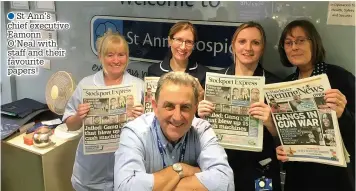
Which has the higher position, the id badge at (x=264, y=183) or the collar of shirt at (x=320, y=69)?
the collar of shirt at (x=320, y=69)

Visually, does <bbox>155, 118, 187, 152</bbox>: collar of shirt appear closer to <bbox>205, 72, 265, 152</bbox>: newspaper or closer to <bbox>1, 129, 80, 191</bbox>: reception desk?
<bbox>205, 72, 265, 152</bbox>: newspaper

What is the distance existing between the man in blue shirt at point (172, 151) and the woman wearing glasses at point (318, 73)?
15.4 inches

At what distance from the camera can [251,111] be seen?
1401mm

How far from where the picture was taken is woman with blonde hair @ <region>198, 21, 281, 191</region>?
1426 millimetres

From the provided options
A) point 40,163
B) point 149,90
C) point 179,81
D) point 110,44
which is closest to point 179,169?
point 179,81

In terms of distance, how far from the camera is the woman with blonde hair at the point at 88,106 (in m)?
1.52

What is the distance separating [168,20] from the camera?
1.72 meters

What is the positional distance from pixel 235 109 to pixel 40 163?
111 cm

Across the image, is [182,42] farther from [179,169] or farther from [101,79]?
[179,169]

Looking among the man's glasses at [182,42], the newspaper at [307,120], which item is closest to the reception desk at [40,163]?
the man's glasses at [182,42]

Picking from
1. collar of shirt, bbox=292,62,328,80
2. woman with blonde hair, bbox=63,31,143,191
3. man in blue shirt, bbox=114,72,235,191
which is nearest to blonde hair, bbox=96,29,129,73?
woman with blonde hair, bbox=63,31,143,191

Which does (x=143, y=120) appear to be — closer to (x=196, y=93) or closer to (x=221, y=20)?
(x=196, y=93)

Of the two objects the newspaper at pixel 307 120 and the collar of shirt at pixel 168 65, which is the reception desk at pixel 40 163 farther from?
the newspaper at pixel 307 120

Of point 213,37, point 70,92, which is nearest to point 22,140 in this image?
point 70,92
